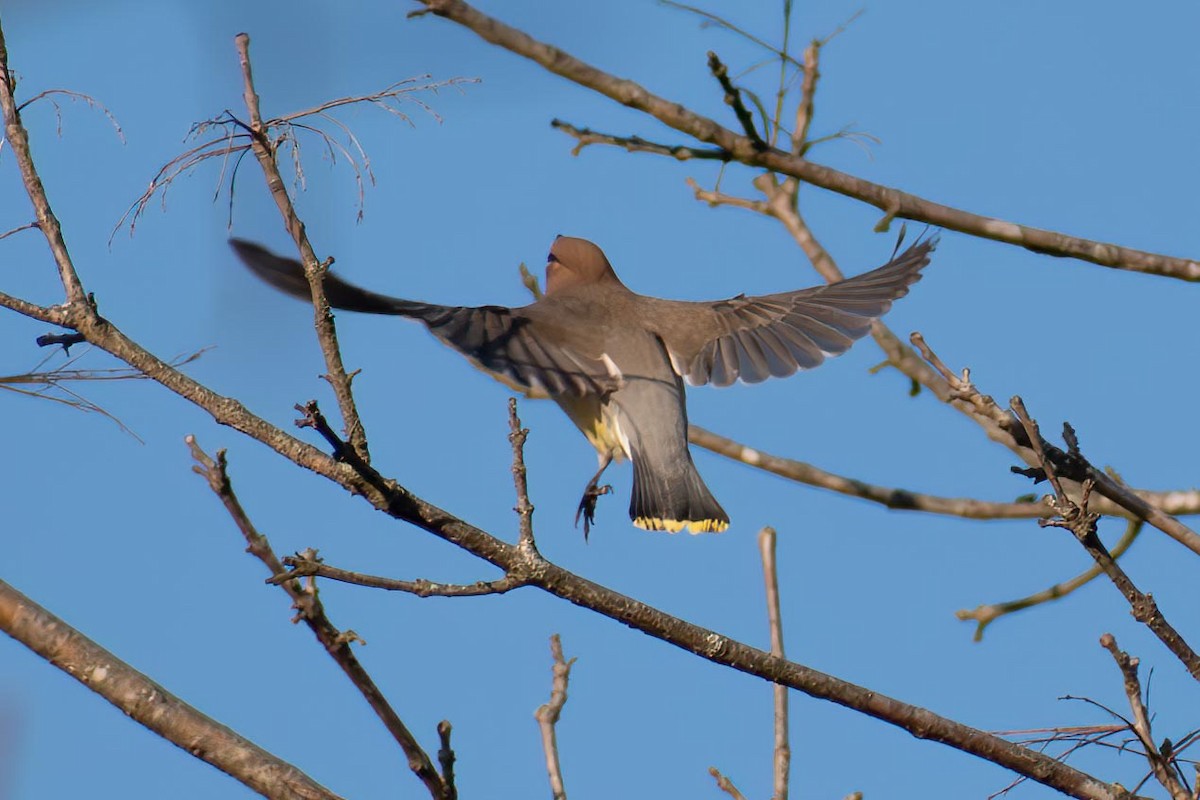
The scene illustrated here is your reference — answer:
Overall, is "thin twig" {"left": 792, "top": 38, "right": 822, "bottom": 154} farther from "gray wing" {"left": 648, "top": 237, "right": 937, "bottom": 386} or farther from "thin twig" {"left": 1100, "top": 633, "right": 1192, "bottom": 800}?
"thin twig" {"left": 1100, "top": 633, "right": 1192, "bottom": 800}

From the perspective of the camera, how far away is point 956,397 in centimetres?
314

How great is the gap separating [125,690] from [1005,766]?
166cm

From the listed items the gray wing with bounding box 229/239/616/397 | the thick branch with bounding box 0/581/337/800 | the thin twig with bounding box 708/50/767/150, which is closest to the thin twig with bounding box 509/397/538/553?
the thick branch with bounding box 0/581/337/800

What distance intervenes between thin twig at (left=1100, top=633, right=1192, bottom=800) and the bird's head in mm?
4872

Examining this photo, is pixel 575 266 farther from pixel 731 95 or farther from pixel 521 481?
pixel 521 481

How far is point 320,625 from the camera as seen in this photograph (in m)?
2.23

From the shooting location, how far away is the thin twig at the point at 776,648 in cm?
331

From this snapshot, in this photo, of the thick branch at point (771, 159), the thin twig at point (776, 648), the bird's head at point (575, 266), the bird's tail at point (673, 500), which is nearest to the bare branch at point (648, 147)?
the thick branch at point (771, 159)

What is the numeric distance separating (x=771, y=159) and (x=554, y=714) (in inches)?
70.6

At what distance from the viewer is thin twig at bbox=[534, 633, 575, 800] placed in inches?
117

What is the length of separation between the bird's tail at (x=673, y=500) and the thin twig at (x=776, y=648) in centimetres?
207

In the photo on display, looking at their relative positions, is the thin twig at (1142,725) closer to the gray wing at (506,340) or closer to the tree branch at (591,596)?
the tree branch at (591,596)

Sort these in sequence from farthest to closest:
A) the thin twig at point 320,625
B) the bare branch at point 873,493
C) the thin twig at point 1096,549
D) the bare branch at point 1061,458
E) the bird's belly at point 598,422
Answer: the bird's belly at point 598,422 → the bare branch at point 873,493 → the bare branch at point 1061,458 → the thin twig at point 1096,549 → the thin twig at point 320,625

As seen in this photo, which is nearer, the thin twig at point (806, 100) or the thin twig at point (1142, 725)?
the thin twig at point (1142, 725)
